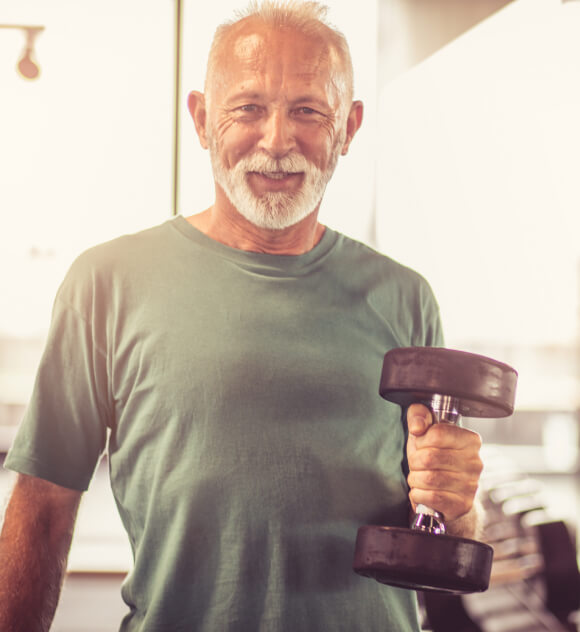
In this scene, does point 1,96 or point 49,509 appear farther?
→ point 1,96

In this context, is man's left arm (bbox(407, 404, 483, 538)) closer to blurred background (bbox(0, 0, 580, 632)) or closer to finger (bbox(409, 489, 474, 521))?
finger (bbox(409, 489, 474, 521))

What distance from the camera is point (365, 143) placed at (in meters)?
2.09

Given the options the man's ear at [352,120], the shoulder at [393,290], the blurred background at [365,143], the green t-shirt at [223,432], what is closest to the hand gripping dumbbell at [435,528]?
the green t-shirt at [223,432]

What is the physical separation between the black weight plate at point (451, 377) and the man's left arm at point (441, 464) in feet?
0.16

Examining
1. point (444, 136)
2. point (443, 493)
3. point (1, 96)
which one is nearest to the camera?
point (443, 493)

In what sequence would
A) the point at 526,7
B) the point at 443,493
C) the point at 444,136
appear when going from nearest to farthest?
1. the point at 443,493
2. the point at 526,7
3. the point at 444,136

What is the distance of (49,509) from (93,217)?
1.43 m

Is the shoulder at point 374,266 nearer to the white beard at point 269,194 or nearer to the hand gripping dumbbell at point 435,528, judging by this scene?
the white beard at point 269,194

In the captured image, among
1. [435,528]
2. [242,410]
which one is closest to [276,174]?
[242,410]

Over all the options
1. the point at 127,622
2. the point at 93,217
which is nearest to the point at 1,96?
the point at 93,217

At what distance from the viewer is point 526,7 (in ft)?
7.15

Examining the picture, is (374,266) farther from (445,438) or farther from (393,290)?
(445,438)

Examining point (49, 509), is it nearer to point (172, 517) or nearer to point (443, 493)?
point (172, 517)

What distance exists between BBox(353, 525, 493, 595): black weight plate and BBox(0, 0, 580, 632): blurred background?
1227 millimetres
